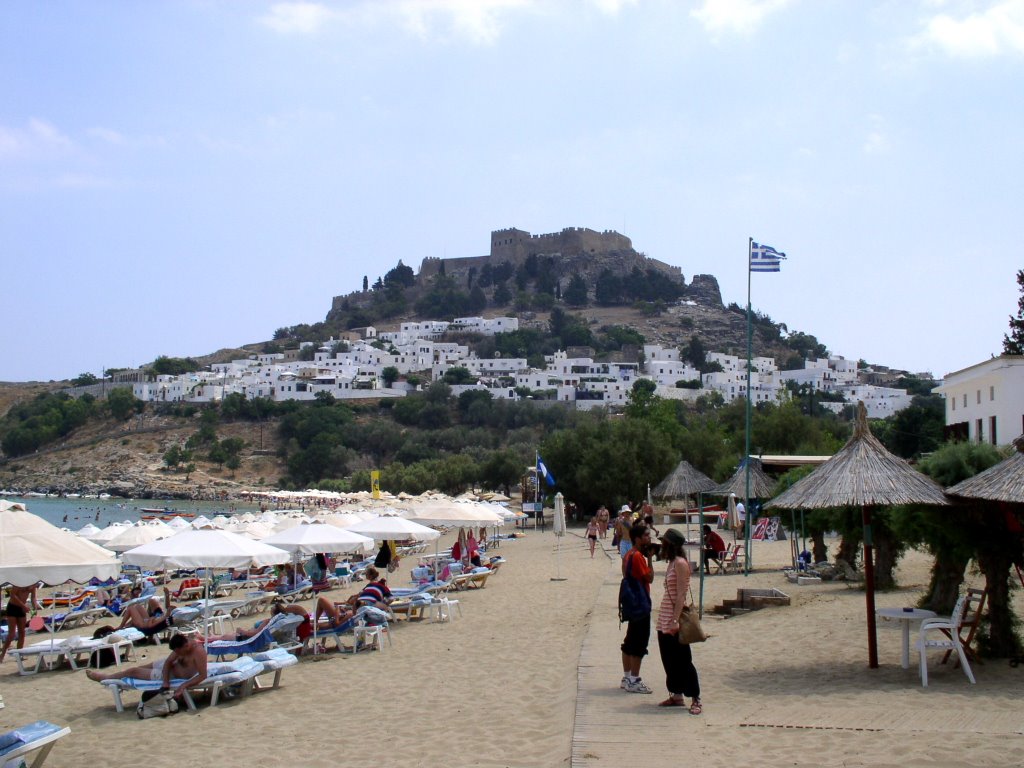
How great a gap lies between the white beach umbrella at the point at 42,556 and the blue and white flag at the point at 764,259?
1320 centimetres

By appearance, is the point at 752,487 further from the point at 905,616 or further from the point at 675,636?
the point at 675,636

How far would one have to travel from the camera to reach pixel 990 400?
Answer: 3228 cm

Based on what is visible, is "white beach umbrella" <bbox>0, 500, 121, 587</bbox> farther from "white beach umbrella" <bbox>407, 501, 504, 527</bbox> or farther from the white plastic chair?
"white beach umbrella" <bbox>407, 501, 504, 527</bbox>

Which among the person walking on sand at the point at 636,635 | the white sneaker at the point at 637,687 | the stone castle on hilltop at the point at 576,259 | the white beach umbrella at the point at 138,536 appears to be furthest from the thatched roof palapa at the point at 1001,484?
the stone castle on hilltop at the point at 576,259

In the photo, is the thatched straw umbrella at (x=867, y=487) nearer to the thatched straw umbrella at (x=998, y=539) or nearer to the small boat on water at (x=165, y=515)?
the thatched straw umbrella at (x=998, y=539)

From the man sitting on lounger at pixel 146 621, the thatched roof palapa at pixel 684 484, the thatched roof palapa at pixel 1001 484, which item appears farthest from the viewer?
the thatched roof palapa at pixel 684 484

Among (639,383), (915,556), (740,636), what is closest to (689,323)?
(639,383)

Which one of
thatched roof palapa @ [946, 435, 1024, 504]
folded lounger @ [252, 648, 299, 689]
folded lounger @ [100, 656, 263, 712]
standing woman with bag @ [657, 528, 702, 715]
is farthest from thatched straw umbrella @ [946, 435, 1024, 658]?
folded lounger @ [100, 656, 263, 712]

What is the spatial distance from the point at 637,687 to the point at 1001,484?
11.1 feet

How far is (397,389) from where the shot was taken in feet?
368

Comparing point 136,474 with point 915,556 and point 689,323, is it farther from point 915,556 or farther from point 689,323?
point 915,556

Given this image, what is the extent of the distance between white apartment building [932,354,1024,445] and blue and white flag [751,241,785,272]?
13816 mm

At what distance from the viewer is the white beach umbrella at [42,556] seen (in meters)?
8.95

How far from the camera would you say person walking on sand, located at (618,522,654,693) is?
7.92m
